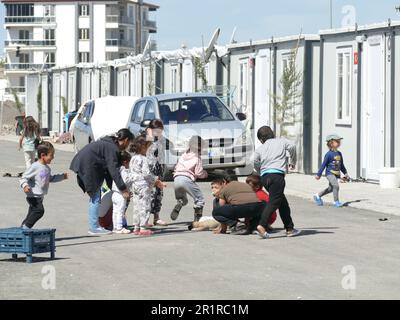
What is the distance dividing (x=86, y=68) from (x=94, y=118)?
2114 centimetres

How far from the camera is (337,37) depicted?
2898 cm

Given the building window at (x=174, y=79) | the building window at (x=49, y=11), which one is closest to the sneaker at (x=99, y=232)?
the building window at (x=174, y=79)

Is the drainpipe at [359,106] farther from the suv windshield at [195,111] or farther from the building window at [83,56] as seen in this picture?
the building window at [83,56]

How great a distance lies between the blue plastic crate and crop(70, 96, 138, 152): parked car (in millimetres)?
20534

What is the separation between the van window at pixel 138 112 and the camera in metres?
29.5

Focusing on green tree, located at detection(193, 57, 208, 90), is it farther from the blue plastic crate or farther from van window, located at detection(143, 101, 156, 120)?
the blue plastic crate

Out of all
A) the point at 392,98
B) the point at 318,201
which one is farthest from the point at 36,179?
the point at 392,98

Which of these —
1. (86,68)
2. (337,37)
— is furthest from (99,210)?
(86,68)

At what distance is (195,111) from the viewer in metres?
28.3

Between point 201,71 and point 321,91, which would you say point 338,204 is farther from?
point 201,71

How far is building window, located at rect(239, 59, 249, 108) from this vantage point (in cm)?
3515

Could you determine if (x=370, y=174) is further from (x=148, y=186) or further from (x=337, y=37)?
(x=148, y=186)

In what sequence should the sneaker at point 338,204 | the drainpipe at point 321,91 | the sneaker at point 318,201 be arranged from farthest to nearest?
the drainpipe at point 321,91
the sneaker at point 318,201
the sneaker at point 338,204

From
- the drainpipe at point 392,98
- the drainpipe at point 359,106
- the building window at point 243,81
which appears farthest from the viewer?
the building window at point 243,81
